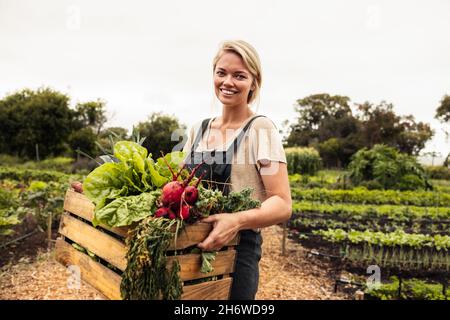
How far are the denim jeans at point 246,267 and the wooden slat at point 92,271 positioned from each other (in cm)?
60

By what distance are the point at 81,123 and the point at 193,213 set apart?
2954cm

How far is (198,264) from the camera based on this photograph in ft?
5.33

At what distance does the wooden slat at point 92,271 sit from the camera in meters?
1.67

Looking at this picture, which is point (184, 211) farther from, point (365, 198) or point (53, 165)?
point (53, 165)

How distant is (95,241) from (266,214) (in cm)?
78

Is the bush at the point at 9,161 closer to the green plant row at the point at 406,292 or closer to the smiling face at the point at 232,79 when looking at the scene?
the green plant row at the point at 406,292

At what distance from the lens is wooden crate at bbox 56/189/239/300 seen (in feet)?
5.19

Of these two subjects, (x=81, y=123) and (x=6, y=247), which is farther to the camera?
(x=81, y=123)

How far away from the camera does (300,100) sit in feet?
176

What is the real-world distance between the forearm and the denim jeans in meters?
0.28

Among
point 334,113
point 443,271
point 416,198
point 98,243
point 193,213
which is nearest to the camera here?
point 193,213

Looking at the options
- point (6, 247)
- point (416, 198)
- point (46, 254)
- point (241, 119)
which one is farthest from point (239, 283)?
point (416, 198)

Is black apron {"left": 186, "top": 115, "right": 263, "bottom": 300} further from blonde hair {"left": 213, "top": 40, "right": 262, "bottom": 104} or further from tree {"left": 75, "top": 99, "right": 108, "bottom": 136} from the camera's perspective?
tree {"left": 75, "top": 99, "right": 108, "bottom": 136}

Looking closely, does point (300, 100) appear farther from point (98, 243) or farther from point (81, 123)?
point (98, 243)
